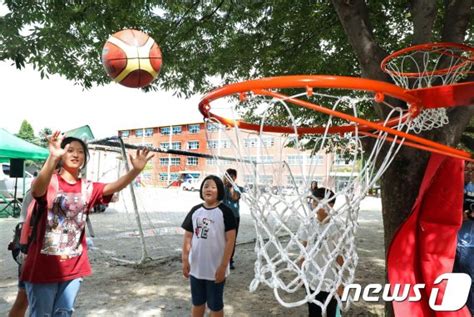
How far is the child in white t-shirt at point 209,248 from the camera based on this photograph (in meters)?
3.51

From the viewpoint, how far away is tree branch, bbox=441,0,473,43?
3.62 metres

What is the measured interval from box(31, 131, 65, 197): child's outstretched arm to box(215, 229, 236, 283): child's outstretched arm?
1679 millimetres

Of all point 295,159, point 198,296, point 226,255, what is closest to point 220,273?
point 226,255

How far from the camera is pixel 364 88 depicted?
2311mm

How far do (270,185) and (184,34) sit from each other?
4.15m

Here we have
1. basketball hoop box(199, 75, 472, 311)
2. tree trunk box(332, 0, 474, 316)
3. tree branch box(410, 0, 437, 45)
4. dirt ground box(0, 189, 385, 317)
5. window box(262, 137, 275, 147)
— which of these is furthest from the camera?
dirt ground box(0, 189, 385, 317)

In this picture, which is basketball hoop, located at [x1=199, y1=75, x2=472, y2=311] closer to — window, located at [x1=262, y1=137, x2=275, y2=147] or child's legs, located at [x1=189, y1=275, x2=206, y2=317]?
window, located at [x1=262, y1=137, x2=275, y2=147]

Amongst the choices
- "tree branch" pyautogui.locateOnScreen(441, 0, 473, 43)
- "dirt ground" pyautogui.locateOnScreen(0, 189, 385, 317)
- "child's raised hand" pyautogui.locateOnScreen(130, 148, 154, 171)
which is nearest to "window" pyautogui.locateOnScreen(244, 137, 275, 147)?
"child's raised hand" pyautogui.locateOnScreen(130, 148, 154, 171)

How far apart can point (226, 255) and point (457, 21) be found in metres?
3.07

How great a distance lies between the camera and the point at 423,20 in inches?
144

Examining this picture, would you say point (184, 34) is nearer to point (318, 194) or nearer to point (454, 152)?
point (318, 194)

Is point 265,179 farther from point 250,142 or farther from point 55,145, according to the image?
point 55,145

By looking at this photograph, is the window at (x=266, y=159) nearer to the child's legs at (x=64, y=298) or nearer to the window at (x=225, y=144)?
the window at (x=225, y=144)

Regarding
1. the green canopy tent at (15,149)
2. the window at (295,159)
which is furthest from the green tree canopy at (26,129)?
the window at (295,159)
